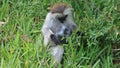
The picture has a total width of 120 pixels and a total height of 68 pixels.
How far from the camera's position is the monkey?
5.94 m

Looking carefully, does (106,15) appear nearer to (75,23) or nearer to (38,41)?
(75,23)

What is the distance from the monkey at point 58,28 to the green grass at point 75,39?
96 millimetres

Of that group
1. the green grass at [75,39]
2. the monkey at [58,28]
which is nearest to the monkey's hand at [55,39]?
the monkey at [58,28]

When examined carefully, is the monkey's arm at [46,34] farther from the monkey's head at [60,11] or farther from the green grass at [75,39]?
the monkey's head at [60,11]

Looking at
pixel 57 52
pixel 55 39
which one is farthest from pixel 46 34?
pixel 57 52

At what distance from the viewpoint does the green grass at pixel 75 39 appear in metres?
5.76

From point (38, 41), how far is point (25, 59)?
447mm

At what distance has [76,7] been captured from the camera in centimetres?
689

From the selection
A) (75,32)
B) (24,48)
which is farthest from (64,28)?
(24,48)

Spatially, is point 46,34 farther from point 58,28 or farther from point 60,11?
point 60,11

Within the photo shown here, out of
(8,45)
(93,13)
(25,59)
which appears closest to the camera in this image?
(25,59)

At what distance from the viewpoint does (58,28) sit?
6.04 m

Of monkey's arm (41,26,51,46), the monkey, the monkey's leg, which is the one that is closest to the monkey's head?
the monkey

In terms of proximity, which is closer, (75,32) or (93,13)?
(75,32)
